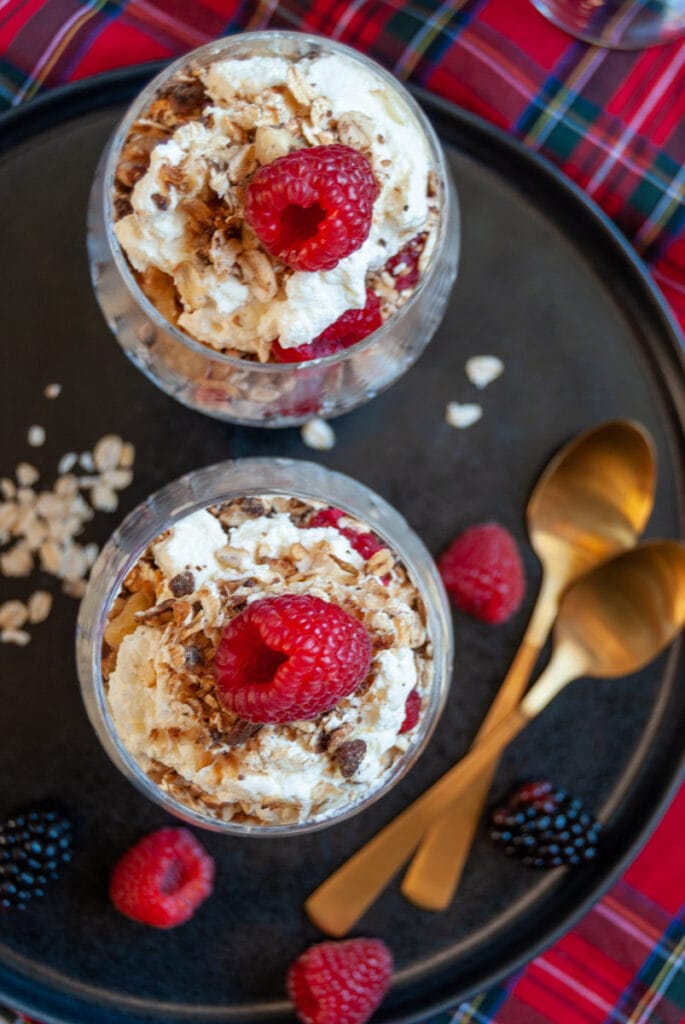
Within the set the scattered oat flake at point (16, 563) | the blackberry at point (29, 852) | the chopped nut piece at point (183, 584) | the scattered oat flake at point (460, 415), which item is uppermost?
the scattered oat flake at point (460, 415)

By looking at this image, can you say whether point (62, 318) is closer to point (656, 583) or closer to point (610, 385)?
point (610, 385)

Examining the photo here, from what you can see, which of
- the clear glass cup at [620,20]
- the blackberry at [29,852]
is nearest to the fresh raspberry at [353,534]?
the blackberry at [29,852]

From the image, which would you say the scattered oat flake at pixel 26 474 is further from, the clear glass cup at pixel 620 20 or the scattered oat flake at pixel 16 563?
the clear glass cup at pixel 620 20

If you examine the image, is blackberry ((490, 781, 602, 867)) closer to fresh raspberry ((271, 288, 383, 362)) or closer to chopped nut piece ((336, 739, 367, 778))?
chopped nut piece ((336, 739, 367, 778))

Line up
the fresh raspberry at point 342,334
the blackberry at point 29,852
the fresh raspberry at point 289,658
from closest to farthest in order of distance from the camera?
the fresh raspberry at point 289,658 < the fresh raspberry at point 342,334 < the blackberry at point 29,852

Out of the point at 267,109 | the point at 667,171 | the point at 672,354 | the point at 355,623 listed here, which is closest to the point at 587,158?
the point at 667,171
